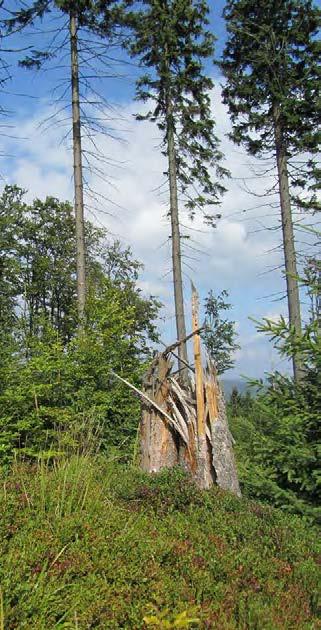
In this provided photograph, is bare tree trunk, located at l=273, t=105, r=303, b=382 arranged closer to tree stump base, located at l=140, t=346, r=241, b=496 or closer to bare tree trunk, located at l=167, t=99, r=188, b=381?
bare tree trunk, located at l=167, t=99, r=188, b=381

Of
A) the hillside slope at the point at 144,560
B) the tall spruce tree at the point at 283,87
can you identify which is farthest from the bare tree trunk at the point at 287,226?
the hillside slope at the point at 144,560

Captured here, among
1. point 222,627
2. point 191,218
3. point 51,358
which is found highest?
point 191,218

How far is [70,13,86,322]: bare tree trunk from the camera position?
45.9ft

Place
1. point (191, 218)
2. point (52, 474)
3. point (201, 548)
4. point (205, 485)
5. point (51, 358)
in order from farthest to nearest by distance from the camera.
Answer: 1. point (191, 218)
2. point (51, 358)
3. point (205, 485)
4. point (52, 474)
5. point (201, 548)

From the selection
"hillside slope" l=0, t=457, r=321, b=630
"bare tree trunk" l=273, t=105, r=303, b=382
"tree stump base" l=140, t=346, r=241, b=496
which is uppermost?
"bare tree trunk" l=273, t=105, r=303, b=382

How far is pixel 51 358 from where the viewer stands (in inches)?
377

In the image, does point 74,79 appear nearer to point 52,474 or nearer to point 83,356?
point 83,356

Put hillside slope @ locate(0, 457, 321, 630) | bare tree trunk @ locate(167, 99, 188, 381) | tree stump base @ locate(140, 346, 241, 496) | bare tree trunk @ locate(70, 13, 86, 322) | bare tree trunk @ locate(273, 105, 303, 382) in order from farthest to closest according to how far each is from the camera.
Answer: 1. bare tree trunk @ locate(167, 99, 188, 381)
2. bare tree trunk @ locate(273, 105, 303, 382)
3. bare tree trunk @ locate(70, 13, 86, 322)
4. tree stump base @ locate(140, 346, 241, 496)
5. hillside slope @ locate(0, 457, 321, 630)

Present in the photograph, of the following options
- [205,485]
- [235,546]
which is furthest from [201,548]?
[205,485]

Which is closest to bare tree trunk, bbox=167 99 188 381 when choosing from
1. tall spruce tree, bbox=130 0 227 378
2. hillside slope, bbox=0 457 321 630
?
tall spruce tree, bbox=130 0 227 378

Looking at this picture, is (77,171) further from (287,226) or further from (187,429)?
(187,429)

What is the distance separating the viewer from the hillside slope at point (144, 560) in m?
3.14

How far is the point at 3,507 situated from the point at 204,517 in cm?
190

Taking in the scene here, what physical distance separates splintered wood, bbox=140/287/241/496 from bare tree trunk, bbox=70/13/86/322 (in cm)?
581
